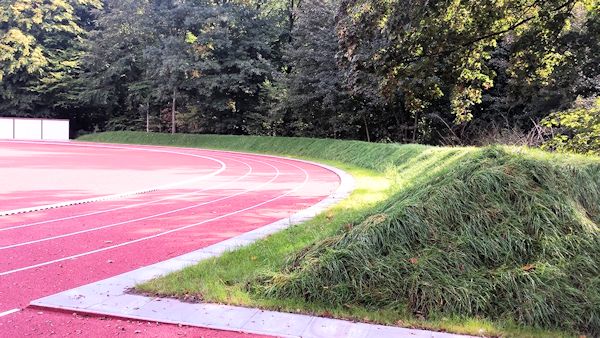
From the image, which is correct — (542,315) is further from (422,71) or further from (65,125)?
(65,125)

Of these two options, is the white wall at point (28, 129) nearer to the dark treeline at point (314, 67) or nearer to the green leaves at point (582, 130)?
the dark treeline at point (314, 67)

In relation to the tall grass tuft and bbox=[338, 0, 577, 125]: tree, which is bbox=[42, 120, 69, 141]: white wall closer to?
bbox=[338, 0, 577, 125]: tree

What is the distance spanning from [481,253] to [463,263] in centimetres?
25

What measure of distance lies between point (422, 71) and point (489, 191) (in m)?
6.87

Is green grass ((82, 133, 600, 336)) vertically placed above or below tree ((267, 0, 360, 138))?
below

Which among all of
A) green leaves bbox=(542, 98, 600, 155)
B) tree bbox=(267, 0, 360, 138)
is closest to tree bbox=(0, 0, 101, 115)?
tree bbox=(267, 0, 360, 138)

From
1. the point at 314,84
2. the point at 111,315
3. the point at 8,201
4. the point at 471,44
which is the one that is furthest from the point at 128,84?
the point at 111,315

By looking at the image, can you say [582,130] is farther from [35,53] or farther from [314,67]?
[35,53]

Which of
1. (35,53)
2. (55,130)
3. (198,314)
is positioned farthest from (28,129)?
(198,314)

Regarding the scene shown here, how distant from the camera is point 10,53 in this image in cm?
4875

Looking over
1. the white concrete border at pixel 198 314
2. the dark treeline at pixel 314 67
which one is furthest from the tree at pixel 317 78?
the white concrete border at pixel 198 314

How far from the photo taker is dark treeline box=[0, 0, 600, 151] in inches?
452

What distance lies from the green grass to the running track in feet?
3.63

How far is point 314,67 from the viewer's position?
3120cm
